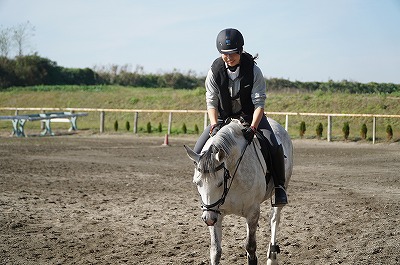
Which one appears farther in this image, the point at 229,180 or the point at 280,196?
the point at 280,196

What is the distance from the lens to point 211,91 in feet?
20.2

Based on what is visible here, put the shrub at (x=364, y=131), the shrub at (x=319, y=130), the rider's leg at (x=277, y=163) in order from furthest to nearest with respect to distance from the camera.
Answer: the shrub at (x=319, y=130) < the shrub at (x=364, y=131) < the rider's leg at (x=277, y=163)

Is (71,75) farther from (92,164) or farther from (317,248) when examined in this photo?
(317,248)

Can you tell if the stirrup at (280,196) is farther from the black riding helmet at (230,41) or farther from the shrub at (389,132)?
the shrub at (389,132)

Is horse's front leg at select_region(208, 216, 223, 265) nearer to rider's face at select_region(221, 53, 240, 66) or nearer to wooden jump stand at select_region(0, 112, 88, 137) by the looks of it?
rider's face at select_region(221, 53, 240, 66)

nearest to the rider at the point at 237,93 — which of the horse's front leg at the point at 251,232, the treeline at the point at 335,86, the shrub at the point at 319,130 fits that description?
the horse's front leg at the point at 251,232

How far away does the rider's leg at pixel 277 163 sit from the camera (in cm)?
626

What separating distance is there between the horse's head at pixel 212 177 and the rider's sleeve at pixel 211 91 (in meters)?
0.99

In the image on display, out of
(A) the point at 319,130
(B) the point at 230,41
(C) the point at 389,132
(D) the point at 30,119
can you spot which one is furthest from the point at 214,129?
(D) the point at 30,119

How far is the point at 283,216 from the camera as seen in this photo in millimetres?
9164

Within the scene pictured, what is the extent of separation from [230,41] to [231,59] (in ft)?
0.79

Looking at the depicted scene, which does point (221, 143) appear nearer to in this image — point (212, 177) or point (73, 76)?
point (212, 177)

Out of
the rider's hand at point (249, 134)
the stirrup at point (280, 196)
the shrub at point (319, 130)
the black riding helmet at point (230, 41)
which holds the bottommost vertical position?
the shrub at point (319, 130)

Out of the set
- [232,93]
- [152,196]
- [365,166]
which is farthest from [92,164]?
[232,93]
